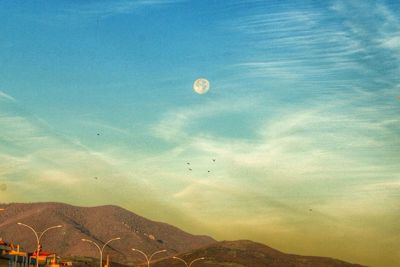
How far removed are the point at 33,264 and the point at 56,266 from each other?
6371 mm

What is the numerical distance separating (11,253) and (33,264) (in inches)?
636

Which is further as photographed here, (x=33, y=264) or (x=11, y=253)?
(x=33, y=264)

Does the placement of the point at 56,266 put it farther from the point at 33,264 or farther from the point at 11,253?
the point at 11,253

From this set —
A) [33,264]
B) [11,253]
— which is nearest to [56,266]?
[33,264]

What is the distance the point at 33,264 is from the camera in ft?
654

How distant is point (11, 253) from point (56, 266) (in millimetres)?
18633

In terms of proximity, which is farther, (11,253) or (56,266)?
(56,266)

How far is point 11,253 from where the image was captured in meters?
184

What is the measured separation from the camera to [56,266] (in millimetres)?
199625
